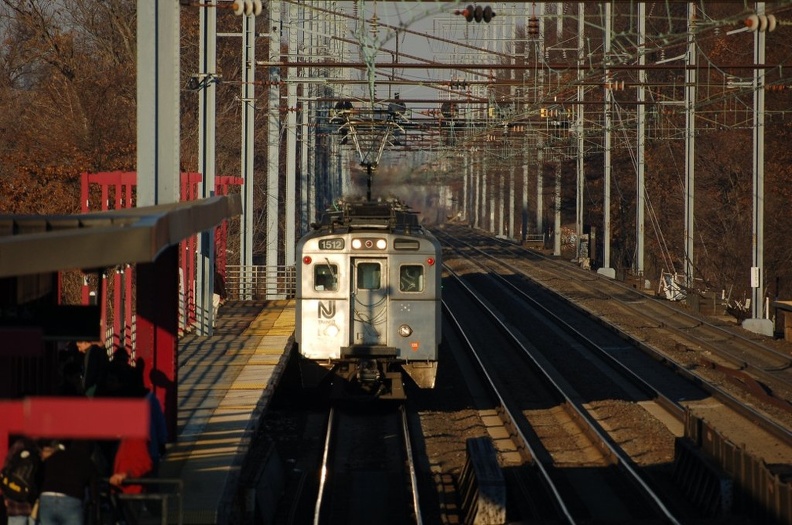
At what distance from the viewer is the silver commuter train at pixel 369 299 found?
16.4 metres

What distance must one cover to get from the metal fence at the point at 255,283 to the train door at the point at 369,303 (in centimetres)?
1123

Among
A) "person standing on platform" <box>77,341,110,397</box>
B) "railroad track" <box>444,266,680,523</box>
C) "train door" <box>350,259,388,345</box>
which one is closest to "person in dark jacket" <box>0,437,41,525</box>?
"person standing on platform" <box>77,341,110,397</box>

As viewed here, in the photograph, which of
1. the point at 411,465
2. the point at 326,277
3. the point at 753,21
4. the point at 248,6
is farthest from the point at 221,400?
the point at 753,21

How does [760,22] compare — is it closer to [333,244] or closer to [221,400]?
[333,244]

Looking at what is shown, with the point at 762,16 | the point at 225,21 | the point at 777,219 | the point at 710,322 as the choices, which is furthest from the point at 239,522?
the point at 225,21

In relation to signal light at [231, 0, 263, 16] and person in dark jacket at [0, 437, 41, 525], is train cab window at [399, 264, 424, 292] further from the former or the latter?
person in dark jacket at [0, 437, 41, 525]

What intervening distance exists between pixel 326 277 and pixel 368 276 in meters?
0.58

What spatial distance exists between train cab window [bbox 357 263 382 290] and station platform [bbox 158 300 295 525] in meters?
1.74

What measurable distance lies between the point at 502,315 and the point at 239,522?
2070 centimetres

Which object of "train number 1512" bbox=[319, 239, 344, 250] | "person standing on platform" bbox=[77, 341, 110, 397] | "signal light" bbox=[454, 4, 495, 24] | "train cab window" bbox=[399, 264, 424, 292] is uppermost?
"signal light" bbox=[454, 4, 495, 24]

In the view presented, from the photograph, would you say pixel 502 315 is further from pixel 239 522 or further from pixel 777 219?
pixel 239 522

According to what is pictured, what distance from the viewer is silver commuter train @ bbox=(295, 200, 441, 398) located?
645 inches

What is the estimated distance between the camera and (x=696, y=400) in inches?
722

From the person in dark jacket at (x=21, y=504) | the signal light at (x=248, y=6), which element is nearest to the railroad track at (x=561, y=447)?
the person in dark jacket at (x=21, y=504)
